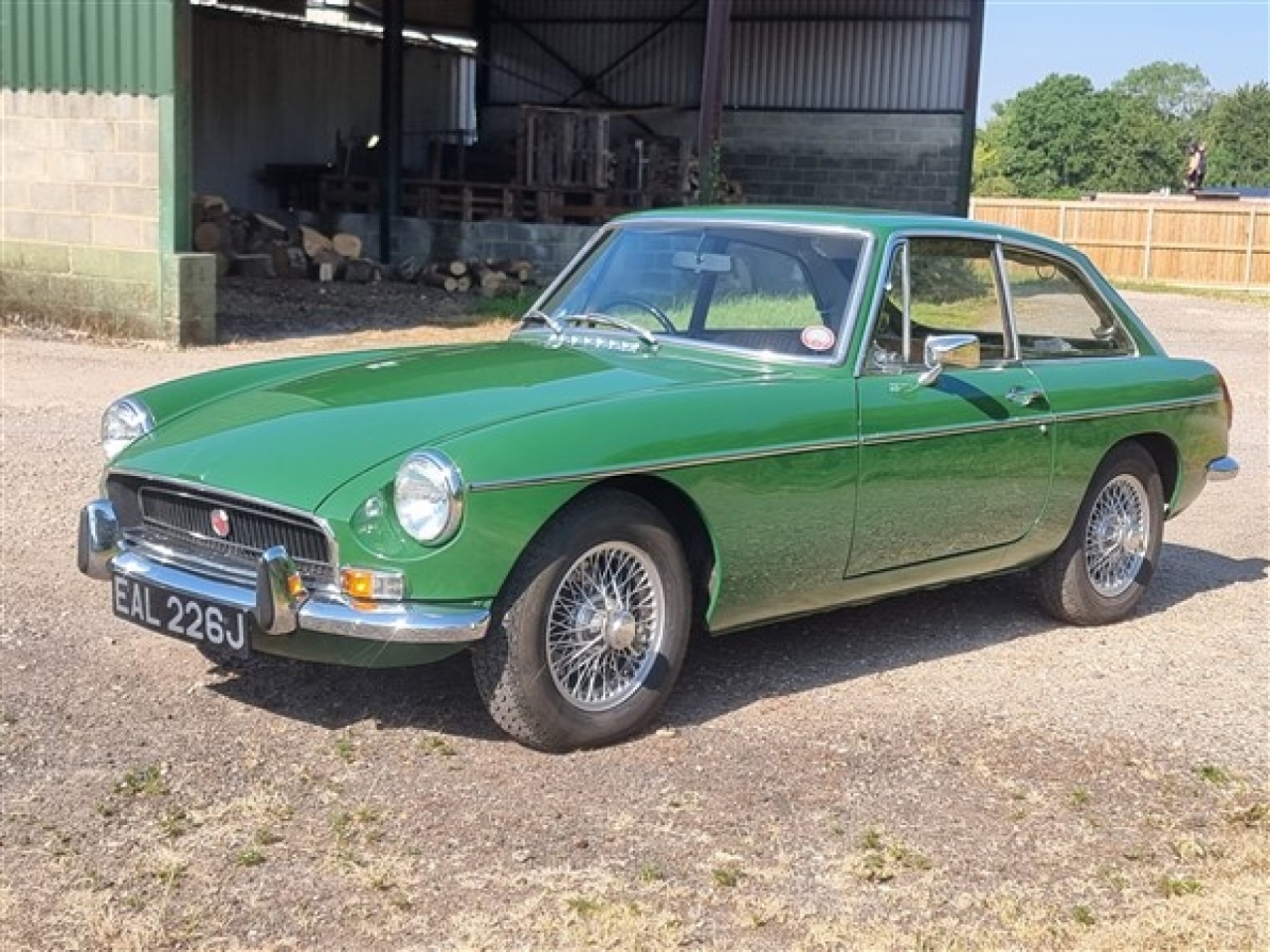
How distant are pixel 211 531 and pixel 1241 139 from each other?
90.2m

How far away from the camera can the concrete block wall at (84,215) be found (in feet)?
47.4

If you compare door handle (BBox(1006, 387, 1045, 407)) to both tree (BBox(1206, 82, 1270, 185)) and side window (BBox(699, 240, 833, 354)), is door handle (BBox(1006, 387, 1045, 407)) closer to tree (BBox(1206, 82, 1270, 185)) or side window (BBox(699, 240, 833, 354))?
side window (BBox(699, 240, 833, 354))

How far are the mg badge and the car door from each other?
6.61 ft

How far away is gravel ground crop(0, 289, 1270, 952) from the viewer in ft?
12.6

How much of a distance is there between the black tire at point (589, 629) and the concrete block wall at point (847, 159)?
70.1ft

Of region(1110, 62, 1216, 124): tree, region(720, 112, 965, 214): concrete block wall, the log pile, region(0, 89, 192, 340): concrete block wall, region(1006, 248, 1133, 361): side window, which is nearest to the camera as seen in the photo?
region(1006, 248, 1133, 361): side window

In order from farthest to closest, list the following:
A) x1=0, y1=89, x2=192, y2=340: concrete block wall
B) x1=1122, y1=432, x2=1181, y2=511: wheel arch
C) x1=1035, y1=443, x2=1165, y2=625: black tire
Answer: x1=0, y1=89, x2=192, y2=340: concrete block wall < x1=1122, y1=432, x2=1181, y2=511: wheel arch < x1=1035, y1=443, x2=1165, y2=625: black tire

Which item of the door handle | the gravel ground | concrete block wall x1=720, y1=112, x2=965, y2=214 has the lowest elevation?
the gravel ground

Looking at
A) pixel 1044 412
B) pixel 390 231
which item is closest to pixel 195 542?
pixel 1044 412

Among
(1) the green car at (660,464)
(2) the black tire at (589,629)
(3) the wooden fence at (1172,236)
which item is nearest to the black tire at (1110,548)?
(1) the green car at (660,464)

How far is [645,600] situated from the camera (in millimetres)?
4961

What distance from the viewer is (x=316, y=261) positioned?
20.6 metres

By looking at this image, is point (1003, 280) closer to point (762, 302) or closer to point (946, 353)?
point (946, 353)

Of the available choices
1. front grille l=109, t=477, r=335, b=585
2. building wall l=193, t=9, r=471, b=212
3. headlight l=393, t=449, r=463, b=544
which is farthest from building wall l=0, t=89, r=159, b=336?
headlight l=393, t=449, r=463, b=544
